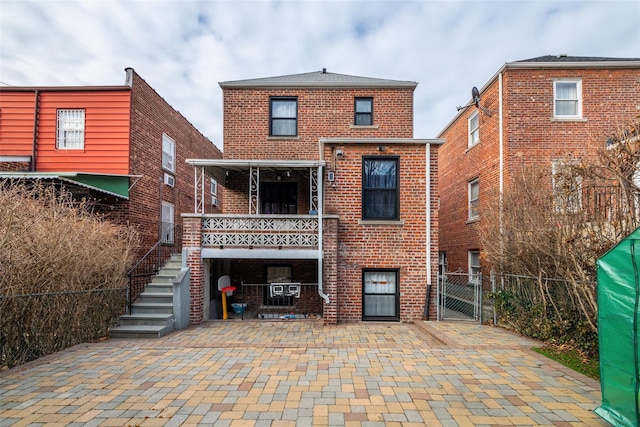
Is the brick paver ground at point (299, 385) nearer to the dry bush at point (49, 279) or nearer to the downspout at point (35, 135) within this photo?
the dry bush at point (49, 279)

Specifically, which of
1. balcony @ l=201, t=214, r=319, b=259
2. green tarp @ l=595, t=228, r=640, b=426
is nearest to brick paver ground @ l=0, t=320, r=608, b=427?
green tarp @ l=595, t=228, r=640, b=426

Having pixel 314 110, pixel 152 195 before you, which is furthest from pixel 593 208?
pixel 152 195

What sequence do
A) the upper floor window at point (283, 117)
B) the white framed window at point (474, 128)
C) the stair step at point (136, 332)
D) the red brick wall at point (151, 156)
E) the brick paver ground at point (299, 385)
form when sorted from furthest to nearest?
the white framed window at point (474, 128)
the upper floor window at point (283, 117)
the red brick wall at point (151, 156)
the stair step at point (136, 332)
the brick paver ground at point (299, 385)

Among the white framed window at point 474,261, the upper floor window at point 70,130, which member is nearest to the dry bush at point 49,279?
the upper floor window at point 70,130

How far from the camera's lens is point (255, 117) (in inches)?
466

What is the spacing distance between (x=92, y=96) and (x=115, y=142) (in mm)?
1780

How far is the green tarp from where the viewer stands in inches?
132

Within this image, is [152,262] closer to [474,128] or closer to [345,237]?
[345,237]

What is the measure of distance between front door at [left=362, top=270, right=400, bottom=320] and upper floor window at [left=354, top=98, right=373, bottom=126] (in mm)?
5681

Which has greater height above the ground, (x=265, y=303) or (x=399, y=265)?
(x=399, y=265)

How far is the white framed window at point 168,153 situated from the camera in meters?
13.3

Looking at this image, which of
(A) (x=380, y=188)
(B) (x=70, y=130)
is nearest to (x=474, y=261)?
(A) (x=380, y=188)

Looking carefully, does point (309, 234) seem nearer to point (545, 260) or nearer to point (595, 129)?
point (545, 260)

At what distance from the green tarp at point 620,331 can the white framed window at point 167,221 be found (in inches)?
503
